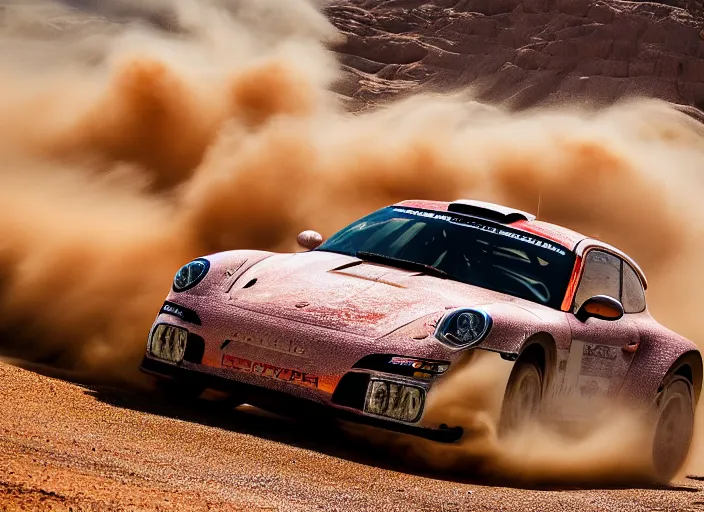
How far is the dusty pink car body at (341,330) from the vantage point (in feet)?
22.6

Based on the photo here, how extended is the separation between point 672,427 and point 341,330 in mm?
2542

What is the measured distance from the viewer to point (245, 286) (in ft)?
24.9

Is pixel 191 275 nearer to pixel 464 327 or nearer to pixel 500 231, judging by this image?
pixel 464 327

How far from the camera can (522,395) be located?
7074 mm

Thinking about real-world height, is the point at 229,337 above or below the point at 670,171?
below

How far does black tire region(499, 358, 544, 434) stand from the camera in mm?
6898

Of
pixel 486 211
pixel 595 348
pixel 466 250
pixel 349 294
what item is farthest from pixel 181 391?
pixel 595 348

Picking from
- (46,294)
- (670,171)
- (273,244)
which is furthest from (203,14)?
(46,294)

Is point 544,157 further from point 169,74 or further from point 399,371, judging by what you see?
point 399,371

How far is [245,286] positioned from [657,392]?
2527 millimetres

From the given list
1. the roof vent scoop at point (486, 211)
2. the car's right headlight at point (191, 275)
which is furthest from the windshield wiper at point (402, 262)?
the car's right headlight at point (191, 275)

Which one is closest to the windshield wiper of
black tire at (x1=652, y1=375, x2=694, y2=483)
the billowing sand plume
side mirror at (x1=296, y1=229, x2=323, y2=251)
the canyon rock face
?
side mirror at (x1=296, y1=229, x2=323, y2=251)

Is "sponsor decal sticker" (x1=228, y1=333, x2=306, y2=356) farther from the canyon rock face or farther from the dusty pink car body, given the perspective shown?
the canyon rock face

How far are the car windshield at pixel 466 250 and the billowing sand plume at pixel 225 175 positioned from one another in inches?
77.8
